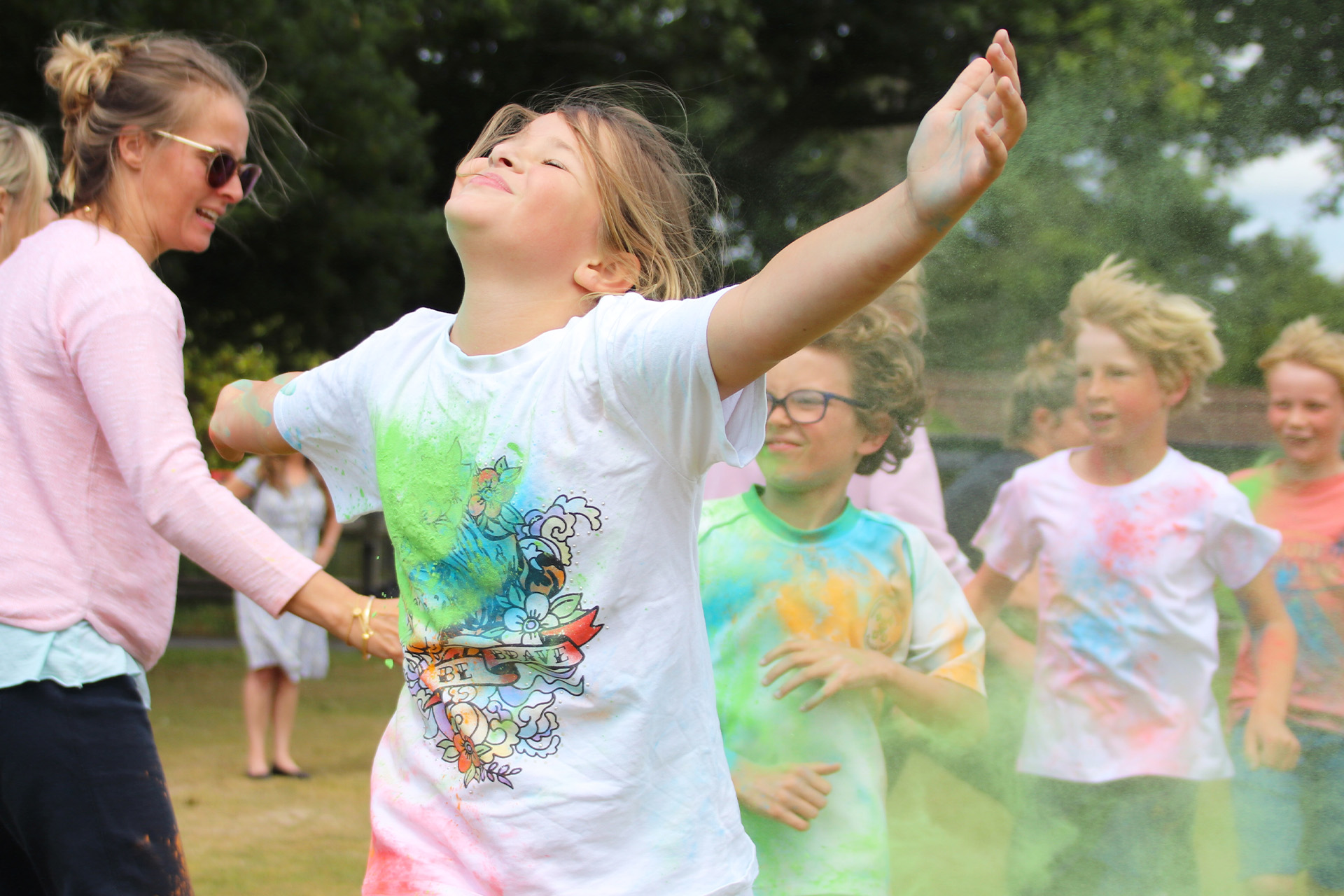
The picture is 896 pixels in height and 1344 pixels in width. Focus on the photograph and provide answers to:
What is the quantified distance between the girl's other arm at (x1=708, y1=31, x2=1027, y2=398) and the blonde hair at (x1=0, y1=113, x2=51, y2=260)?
1842mm

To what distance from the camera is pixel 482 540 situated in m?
1.46

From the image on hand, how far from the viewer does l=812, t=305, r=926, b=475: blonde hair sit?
2.48m

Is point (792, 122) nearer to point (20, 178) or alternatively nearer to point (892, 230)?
point (20, 178)

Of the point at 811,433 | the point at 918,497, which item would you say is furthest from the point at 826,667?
the point at 918,497

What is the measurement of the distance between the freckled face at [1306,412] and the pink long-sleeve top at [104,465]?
1971 mm

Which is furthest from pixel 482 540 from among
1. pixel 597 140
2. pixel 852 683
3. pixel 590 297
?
pixel 852 683

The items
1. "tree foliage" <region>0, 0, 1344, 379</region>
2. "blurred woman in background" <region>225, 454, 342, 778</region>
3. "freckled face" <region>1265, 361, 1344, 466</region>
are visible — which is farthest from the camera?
"blurred woman in background" <region>225, 454, 342, 778</region>

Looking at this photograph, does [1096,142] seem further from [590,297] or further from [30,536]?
[30,536]

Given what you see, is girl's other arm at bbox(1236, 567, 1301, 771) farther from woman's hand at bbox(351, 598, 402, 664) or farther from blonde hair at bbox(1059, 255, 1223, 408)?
woman's hand at bbox(351, 598, 402, 664)

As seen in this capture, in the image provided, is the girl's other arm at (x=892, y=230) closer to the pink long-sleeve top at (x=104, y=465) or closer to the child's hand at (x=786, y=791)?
the pink long-sleeve top at (x=104, y=465)

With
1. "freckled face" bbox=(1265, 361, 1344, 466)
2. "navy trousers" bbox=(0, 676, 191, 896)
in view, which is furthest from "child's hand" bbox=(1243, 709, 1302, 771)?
"navy trousers" bbox=(0, 676, 191, 896)

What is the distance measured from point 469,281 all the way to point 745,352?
0.49 metres

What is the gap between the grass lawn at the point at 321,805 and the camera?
2.57 metres

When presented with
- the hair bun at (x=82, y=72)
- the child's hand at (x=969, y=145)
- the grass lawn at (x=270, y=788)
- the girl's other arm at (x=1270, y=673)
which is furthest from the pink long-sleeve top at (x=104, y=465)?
the grass lawn at (x=270, y=788)
